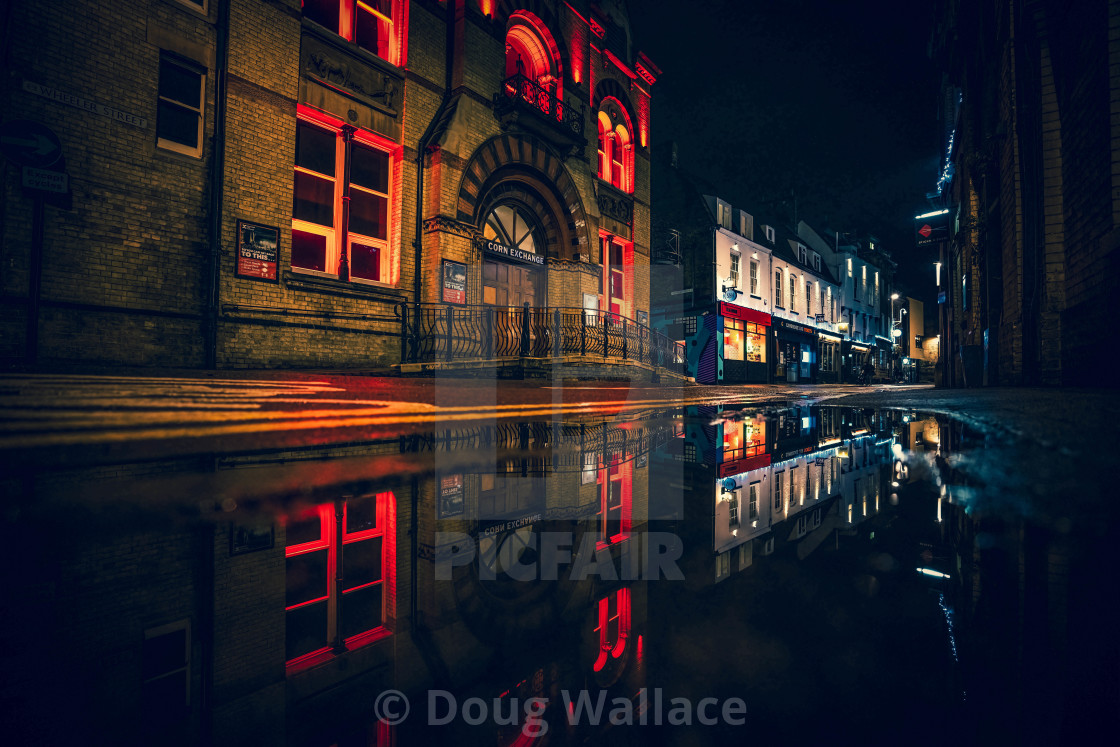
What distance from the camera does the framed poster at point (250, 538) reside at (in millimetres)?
1072

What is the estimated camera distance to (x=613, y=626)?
2.67 feet

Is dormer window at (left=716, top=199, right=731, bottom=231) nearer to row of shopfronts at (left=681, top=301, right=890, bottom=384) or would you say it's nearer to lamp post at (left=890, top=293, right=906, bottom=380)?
row of shopfronts at (left=681, top=301, right=890, bottom=384)

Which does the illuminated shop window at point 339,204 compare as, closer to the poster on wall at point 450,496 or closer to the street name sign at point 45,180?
the street name sign at point 45,180

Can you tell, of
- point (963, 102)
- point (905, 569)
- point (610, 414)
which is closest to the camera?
point (905, 569)

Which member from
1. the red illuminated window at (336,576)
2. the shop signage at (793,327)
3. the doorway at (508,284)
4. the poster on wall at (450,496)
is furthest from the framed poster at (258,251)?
the shop signage at (793,327)

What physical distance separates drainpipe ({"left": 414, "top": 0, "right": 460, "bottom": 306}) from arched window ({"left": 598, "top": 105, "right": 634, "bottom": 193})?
6.05 meters

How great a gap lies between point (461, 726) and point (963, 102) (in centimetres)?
1827

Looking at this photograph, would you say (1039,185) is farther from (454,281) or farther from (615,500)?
(454,281)

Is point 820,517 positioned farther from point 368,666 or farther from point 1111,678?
point 368,666

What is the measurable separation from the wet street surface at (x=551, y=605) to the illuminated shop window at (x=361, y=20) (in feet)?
37.4

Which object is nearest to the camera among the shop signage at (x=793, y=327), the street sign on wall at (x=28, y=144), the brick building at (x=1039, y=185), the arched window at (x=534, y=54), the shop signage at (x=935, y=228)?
the brick building at (x=1039, y=185)

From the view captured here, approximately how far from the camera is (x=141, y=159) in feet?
25.1

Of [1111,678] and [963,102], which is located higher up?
[963,102]

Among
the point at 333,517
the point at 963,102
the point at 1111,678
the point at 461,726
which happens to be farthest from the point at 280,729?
the point at 963,102
